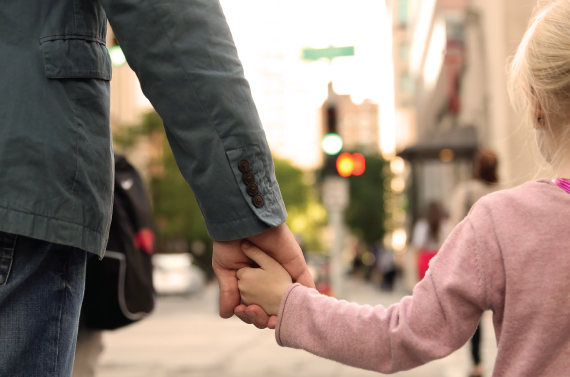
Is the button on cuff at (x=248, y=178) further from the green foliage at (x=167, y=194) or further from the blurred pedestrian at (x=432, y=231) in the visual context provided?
the green foliage at (x=167, y=194)

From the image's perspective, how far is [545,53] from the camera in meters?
1.46

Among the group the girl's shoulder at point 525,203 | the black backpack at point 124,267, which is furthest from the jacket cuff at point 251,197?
the black backpack at point 124,267

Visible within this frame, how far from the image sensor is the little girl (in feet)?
4.38

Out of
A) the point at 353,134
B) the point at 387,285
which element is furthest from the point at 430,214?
the point at 353,134

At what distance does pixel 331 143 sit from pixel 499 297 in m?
10.1

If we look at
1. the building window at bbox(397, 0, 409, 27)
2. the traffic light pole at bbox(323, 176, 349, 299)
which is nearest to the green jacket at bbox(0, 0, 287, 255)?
the traffic light pole at bbox(323, 176, 349, 299)

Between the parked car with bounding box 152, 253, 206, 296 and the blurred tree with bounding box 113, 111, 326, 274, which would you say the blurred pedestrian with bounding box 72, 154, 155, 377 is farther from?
the blurred tree with bounding box 113, 111, 326, 274

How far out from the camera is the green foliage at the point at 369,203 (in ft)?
168

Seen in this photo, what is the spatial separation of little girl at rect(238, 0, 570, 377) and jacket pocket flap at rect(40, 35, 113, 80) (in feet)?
2.43

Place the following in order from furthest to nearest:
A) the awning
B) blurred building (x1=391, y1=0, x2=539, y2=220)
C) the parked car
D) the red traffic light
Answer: the parked car
the awning
blurred building (x1=391, y1=0, x2=539, y2=220)
the red traffic light

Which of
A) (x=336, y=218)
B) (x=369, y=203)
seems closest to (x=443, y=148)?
(x=336, y=218)

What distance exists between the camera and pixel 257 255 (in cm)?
167

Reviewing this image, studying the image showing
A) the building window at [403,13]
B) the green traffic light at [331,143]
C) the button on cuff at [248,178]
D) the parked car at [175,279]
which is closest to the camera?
the button on cuff at [248,178]

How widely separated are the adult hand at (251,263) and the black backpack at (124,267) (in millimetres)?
1172
